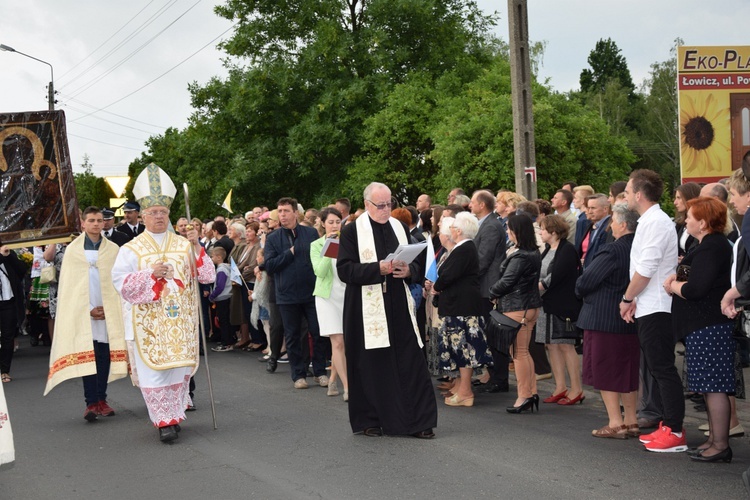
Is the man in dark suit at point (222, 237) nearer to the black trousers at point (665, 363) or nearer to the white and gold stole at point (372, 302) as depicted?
the white and gold stole at point (372, 302)

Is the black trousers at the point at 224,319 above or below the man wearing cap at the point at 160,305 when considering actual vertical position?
below

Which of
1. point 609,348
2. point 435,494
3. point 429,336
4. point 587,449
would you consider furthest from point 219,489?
point 429,336

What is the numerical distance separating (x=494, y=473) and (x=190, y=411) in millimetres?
4118

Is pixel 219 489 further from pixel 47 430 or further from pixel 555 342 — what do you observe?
pixel 555 342

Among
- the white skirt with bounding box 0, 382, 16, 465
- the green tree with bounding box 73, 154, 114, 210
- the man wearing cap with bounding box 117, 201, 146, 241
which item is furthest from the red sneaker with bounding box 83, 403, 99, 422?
the green tree with bounding box 73, 154, 114, 210

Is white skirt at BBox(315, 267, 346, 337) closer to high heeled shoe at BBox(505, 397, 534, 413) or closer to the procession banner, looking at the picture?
high heeled shoe at BBox(505, 397, 534, 413)

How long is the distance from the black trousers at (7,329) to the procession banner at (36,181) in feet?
2.79

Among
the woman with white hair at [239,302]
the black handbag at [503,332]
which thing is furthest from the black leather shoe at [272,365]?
the black handbag at [503,332]

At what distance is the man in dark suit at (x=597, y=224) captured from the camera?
9.84 metres

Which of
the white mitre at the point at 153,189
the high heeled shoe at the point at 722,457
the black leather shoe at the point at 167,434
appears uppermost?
the white mitre at the point at 153,189

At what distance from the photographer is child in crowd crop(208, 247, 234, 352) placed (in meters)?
15.4

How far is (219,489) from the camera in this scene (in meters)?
6.70

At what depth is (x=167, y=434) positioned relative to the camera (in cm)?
831

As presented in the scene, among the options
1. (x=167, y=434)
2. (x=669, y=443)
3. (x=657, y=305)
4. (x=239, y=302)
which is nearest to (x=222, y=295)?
(x=239, y=302)
